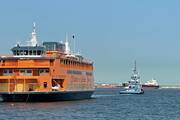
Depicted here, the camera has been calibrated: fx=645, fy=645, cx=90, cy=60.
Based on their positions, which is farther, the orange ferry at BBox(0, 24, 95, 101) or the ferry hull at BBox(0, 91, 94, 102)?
the orange ferry at BBox(0, 24, 95, 101)

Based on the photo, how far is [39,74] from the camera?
93.3m

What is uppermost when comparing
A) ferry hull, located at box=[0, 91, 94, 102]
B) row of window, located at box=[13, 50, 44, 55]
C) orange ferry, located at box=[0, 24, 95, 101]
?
row of window, located at box=[13, 50, 44, 55]

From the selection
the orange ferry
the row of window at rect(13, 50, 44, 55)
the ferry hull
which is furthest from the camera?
the row of window at rect(13, 50, 44, 55)

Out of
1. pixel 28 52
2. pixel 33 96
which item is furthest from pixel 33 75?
pixel 28 52

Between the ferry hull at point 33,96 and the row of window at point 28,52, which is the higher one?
the row of window at point 28,52

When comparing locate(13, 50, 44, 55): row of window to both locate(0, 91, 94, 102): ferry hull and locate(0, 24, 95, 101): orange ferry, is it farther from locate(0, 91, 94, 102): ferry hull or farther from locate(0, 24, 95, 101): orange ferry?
locate(0, 91, 94, 102): ferry hull

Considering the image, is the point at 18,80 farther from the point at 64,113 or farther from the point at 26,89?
the point at 64,113

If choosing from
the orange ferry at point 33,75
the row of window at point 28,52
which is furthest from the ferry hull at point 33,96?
the row of window at point 28,52

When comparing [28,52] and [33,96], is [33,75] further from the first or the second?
[28,52]

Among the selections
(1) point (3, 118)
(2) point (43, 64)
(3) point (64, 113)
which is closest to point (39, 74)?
(2) point (43, 64)

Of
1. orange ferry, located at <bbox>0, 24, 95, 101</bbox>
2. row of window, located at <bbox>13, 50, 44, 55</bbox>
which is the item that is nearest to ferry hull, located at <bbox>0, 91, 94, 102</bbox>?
orange ferry, located at <bbox>0, 24, 95, 101</bbox>

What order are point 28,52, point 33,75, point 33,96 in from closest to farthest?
point 33,96 → point 33,75 → point 28,52

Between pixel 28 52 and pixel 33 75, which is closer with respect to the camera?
pixel 33 75

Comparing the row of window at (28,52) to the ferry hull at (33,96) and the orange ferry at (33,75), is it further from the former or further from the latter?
the ferry hull at (33,96)
